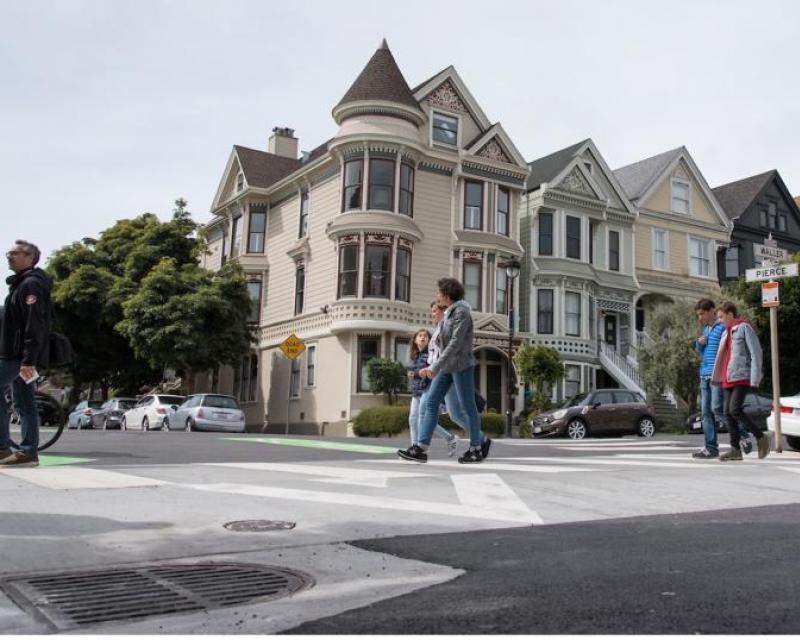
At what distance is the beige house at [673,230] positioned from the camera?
39031 millimetres

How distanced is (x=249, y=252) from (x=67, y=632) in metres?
34.7

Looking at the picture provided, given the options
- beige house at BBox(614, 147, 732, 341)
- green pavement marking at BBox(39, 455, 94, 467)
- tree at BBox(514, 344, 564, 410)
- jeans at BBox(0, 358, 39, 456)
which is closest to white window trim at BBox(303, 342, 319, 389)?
tree at BBox(514, 344, 564, 410)

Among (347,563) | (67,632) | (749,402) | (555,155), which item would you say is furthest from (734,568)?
(555,155)

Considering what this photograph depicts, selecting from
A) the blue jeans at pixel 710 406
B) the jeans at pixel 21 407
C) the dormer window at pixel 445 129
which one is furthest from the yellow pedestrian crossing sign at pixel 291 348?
the jeans at pixel 21 407

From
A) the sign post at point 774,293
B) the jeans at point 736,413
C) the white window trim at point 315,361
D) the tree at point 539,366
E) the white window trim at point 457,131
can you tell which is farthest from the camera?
the white window trim at point 457,131

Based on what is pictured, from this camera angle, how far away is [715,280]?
4088 cm

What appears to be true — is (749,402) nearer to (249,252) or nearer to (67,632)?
(249,252)

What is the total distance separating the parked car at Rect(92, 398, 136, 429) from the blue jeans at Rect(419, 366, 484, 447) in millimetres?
24668

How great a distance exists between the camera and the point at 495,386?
33.2 m

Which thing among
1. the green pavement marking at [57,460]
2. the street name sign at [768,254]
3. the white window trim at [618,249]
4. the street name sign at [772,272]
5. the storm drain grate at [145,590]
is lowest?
the storm drain grate at [145,590]

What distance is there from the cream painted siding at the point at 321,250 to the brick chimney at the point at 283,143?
30.6 feet

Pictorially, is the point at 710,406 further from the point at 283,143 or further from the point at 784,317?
the point at 283,143

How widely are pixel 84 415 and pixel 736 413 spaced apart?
29.0 metres

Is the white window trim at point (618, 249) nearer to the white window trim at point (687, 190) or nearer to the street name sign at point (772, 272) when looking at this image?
the white window trim at point (687, 190)
